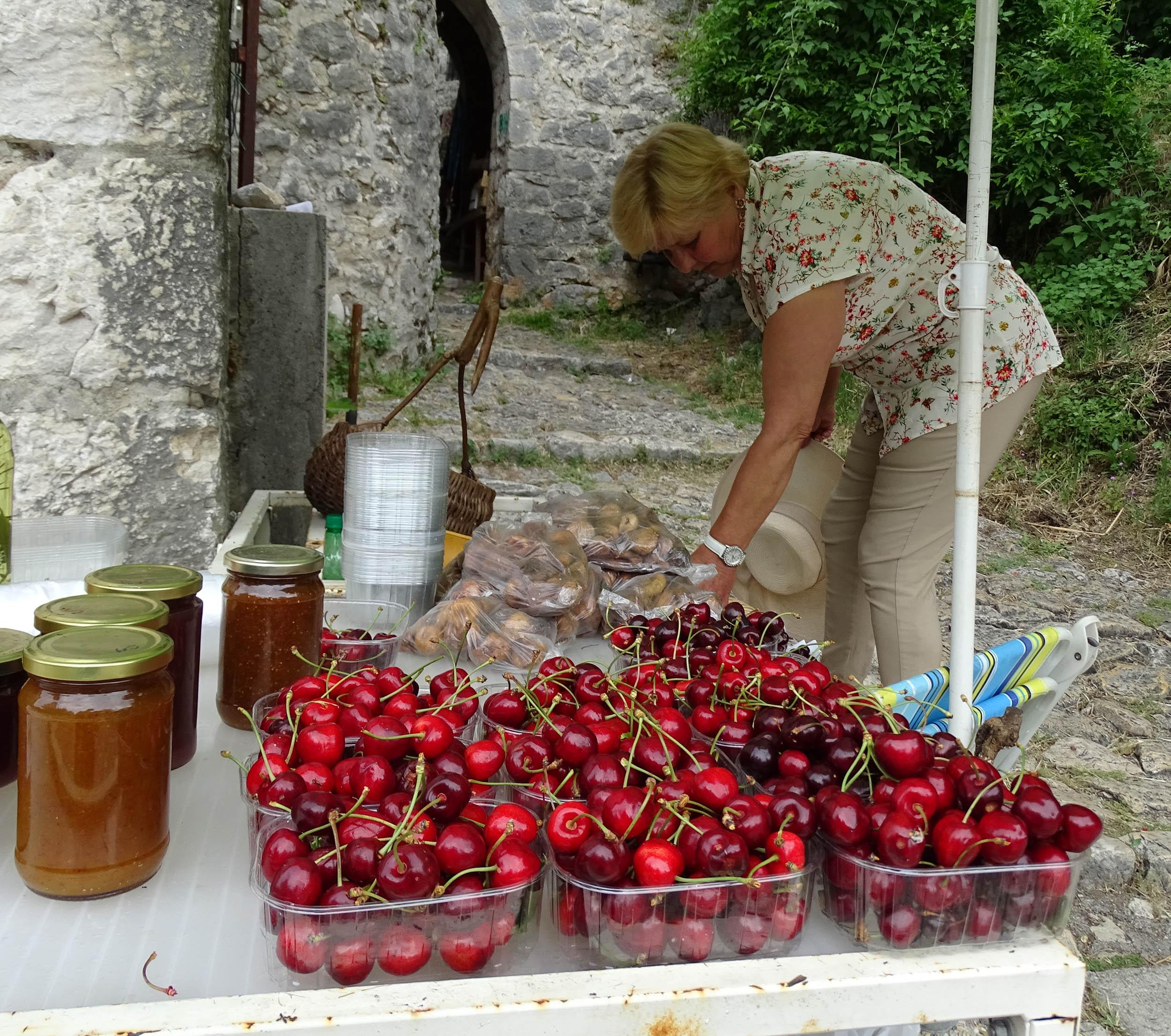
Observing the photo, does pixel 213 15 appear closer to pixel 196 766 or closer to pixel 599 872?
pixel 196 766

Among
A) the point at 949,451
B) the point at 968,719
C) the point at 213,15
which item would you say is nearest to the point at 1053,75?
the point at 949,451

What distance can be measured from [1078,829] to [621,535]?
1221 mm

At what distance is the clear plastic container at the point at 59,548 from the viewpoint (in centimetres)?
157

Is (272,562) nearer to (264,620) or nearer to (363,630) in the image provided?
(264,620)

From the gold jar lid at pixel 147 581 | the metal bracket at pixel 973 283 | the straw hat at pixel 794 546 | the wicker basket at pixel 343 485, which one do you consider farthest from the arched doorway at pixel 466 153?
the gold jar lid at pixel 147 581

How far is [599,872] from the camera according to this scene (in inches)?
32.4

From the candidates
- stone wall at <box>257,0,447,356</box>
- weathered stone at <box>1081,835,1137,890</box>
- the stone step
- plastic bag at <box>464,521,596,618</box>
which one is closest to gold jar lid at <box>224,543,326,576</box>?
plastic bag at <box>464,521,596,618</box>

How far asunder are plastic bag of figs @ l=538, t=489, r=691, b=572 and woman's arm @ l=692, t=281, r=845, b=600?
11 centimetres

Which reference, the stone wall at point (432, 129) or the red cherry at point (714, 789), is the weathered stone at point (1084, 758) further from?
the stone wall at point (432, 129)

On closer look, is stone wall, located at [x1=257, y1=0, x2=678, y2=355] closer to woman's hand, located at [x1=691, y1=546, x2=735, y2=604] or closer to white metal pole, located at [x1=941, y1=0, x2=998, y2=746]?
woman's hand, located at [x1=691, y1=546, x2=735, y2=604]

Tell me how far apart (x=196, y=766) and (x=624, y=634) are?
0.63 m

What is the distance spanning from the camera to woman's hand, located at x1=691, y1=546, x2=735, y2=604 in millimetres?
2068

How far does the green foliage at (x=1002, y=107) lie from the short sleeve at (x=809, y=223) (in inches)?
199

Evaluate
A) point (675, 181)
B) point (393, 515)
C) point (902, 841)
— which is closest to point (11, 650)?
point (393, 515)
